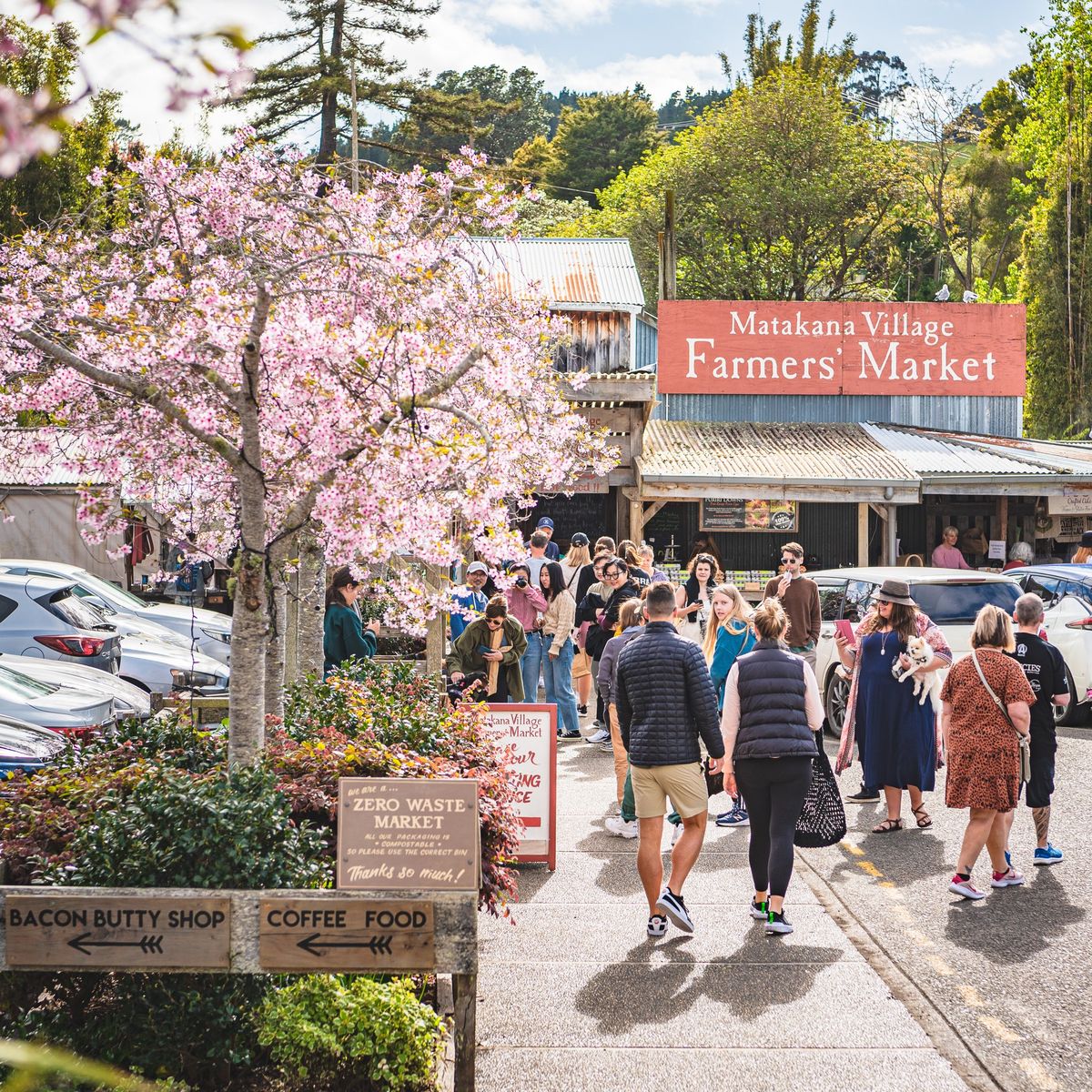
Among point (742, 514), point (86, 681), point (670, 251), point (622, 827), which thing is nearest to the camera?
point (622, 827)

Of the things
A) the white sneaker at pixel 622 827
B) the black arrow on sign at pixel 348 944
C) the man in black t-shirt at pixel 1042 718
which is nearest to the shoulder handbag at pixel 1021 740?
the man in black t-shirt at pixel 1042 718

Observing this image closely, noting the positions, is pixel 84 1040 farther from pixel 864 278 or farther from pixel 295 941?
pixel 864 278

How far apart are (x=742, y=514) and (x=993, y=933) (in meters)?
20.1

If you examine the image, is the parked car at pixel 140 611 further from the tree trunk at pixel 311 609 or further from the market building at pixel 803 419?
the market building at pixel 803 419

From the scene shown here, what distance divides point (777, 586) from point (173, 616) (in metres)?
9.46

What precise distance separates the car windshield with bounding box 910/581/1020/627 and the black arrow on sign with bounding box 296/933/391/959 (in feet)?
33.0

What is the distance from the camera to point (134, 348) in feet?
22.2

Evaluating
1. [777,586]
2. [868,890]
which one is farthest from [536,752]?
[777,586]

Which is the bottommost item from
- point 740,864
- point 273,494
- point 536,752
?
point 740,864

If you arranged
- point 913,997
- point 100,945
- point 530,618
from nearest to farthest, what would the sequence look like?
point 100,945
point 913,997
point 530,618

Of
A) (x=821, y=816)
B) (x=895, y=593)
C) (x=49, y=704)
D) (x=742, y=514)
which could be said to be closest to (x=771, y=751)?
(x=821, y=816)

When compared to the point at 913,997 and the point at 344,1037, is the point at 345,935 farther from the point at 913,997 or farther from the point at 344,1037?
the point at 913,997

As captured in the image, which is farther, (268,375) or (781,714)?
(781,714)

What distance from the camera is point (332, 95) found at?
37656 millimetres
